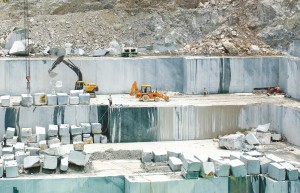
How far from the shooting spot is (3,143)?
986 inches

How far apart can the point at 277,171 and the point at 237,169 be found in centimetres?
105

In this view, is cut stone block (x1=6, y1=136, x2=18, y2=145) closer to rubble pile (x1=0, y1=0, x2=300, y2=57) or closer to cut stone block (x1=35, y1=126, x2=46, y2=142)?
cut stone block (x1=35, y1=126, x2=46, y2=142)

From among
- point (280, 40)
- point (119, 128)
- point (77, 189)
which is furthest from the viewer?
point (280, 40)

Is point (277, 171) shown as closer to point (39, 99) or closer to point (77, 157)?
point (77, 157)

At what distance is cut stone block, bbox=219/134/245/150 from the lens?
2512 centimetres

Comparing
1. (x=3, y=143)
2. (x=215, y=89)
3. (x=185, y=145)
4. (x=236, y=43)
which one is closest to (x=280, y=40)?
(x=236, y=43)

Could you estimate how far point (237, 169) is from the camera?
20.5 m

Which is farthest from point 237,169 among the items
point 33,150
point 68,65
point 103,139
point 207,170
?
point 68,65

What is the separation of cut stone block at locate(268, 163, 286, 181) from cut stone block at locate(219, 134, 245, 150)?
14.9 feet

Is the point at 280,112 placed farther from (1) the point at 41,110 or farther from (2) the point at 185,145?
(1) the point at 41,110

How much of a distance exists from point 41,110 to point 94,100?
240 cm

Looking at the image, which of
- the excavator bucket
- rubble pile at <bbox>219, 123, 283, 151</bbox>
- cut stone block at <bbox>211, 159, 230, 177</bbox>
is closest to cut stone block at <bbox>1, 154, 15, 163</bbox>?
cut stone block at <bbox>211, 159, 230, 177</bbox>

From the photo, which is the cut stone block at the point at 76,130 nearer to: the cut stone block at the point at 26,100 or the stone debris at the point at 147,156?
the cut stone block at the point at 26,100

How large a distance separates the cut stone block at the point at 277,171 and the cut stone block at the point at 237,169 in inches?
28.7
